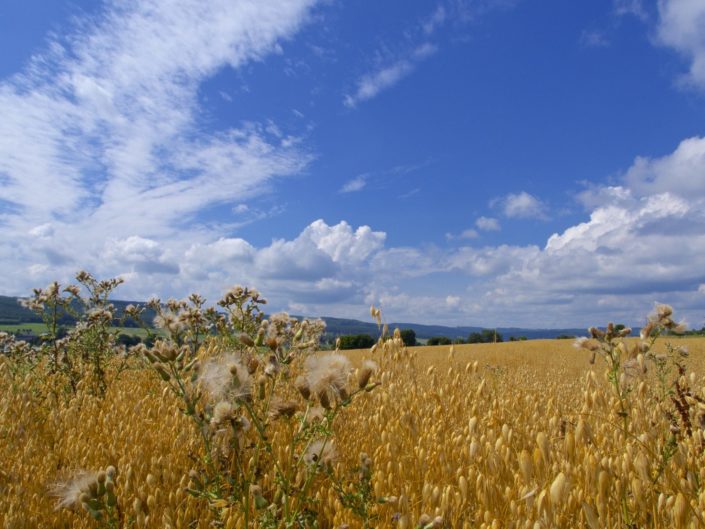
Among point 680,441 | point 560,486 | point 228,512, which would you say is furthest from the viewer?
point 680,441

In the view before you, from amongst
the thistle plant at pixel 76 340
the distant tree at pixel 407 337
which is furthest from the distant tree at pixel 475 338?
the thistle plant at pixel 76 340

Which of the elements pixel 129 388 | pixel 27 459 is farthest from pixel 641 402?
pixel 129 388

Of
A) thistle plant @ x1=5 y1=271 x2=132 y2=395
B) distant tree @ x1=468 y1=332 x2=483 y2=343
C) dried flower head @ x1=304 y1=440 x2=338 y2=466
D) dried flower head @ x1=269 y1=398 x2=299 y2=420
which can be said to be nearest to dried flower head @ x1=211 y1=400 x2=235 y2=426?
dried flower head @ x1=269 y1=398 x2=299 y2=420

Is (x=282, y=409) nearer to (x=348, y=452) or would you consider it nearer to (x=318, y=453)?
(x=318, y=453)

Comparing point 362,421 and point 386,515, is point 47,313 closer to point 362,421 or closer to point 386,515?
point 362,421

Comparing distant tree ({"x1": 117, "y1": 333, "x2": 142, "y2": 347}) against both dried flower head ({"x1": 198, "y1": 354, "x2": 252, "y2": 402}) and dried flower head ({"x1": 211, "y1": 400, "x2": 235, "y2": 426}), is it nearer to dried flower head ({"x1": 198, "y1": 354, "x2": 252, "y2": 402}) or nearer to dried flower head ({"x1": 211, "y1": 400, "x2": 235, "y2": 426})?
dried flower head ({"x1": 198, "y1": 354, "x2": 252, "y2": 402})

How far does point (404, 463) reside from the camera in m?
2.77

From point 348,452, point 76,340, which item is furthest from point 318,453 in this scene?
point 76,340

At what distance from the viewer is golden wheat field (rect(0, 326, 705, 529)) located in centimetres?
194

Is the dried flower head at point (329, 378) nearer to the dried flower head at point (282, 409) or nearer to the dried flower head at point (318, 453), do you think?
the dried flower head at point (282, 409)

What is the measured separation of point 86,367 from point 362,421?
12.0 ft

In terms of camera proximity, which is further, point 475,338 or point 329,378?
point 475,338

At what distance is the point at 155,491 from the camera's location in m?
2.34

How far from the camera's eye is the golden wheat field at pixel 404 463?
1942 millimetres
